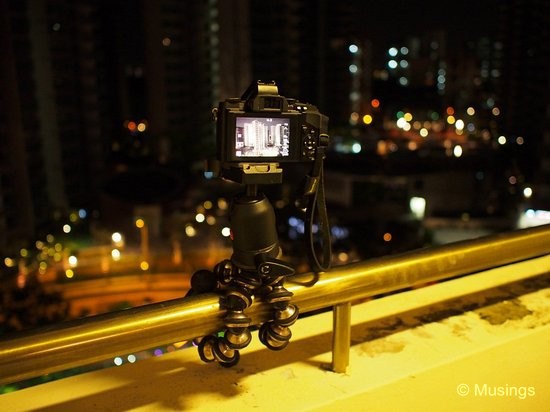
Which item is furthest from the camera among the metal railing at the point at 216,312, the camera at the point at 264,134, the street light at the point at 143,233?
the street light at the point at 143,233

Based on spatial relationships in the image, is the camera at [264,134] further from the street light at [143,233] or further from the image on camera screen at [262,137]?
the street light at [143,233]

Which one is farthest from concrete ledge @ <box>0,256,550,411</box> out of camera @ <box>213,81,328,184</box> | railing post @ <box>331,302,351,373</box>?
camera @ <box>213,81,328,184</box>

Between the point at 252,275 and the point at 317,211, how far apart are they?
7.5 inches

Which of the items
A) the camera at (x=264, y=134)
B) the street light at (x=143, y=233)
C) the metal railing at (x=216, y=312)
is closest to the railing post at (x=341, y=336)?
the metal railing at (x=216, y=312)

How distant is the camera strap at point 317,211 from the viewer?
1.02 metres

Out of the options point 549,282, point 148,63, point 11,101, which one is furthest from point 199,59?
point 549,282

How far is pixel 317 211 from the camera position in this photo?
106 cm

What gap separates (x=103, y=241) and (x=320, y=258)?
17.1m

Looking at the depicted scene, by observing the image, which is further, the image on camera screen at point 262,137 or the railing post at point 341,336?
the railing post at point 341,336

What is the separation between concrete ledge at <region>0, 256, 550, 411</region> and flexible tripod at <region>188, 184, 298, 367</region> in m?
0.11

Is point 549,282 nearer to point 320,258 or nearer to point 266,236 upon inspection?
point 320,258

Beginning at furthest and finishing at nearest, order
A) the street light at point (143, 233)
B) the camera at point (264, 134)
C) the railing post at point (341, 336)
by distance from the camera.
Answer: the street light at point (143, 233), the railing post at point (341, 336), the camera at point (264, 134)

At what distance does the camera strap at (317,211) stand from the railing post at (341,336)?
0.34ft

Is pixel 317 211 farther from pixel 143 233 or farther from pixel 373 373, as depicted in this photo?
pixel 143 233
